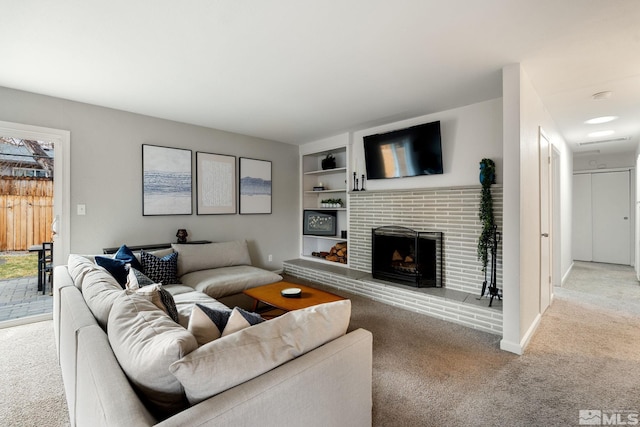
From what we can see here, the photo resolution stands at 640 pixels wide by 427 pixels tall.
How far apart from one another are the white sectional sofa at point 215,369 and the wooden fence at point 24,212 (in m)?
2.37

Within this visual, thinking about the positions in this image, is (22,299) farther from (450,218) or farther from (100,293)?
(450,218)

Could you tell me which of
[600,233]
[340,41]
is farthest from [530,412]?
[600,233]

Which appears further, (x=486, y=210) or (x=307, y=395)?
(x=486, y=210)

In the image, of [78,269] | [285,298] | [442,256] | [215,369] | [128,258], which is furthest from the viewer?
[442,256]

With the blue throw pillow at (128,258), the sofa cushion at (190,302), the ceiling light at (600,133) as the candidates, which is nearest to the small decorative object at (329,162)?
the sofa cushion at (190,302)

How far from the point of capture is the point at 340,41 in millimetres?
2041

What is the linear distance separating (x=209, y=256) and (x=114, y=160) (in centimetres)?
155

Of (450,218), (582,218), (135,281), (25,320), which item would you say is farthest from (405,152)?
(582,218)

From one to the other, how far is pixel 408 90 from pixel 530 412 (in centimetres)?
267

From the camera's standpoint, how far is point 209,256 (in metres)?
3.64

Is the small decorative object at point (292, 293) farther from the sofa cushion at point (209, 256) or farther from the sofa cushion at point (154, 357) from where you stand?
the sofa cushion at point (154, 357)

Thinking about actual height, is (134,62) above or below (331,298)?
above

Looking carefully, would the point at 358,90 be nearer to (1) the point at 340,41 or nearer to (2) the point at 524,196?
(1) the point at 340,41

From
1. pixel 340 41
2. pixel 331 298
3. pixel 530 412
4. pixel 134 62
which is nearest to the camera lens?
pixel 530 412
